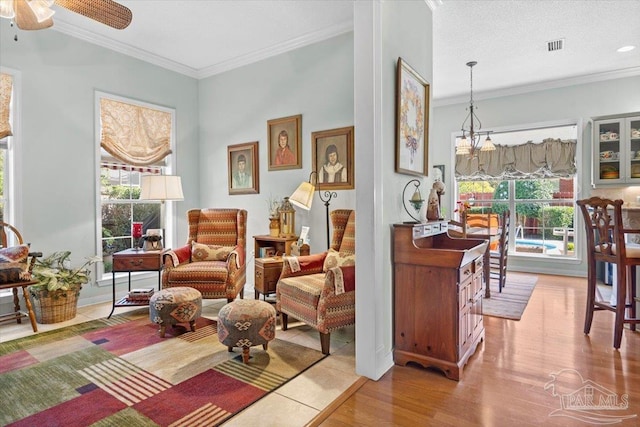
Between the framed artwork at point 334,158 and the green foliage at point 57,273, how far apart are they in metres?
2.66

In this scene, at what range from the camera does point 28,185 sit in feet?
12.0

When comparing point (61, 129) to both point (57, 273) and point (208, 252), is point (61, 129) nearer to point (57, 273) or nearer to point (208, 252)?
point (57, 273)

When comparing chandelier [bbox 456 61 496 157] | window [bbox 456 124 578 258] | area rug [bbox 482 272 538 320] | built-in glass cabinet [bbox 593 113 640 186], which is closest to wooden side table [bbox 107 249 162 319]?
area rug [bbox 482 272 538 320]

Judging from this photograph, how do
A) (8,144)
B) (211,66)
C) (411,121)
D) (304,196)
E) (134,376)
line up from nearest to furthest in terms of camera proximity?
1. (134,376)
2. (411,121)
3. (8,144)
4. (304,196)
5. (211,66)

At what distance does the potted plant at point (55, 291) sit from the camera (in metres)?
3.40

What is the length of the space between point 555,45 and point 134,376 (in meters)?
5.41

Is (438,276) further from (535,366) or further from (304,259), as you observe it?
(304,259)

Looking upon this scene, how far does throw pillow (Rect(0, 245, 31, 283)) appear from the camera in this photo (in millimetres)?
3048

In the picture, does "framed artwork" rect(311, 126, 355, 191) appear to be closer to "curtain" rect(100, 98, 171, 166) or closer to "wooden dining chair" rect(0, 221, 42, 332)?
"curtain" rect(100, 98, 171, 166)

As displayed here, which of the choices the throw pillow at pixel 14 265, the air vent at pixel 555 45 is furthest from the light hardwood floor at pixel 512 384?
the air vent at pixel 555 45

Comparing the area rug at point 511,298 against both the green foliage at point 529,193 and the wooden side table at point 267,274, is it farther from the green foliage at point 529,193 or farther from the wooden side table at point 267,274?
the wooden side table at point 267,274

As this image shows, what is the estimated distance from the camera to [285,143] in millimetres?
4430

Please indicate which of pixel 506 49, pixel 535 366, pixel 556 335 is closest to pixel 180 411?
pixel 535 366

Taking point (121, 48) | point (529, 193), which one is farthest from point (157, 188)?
point (529, 193)
